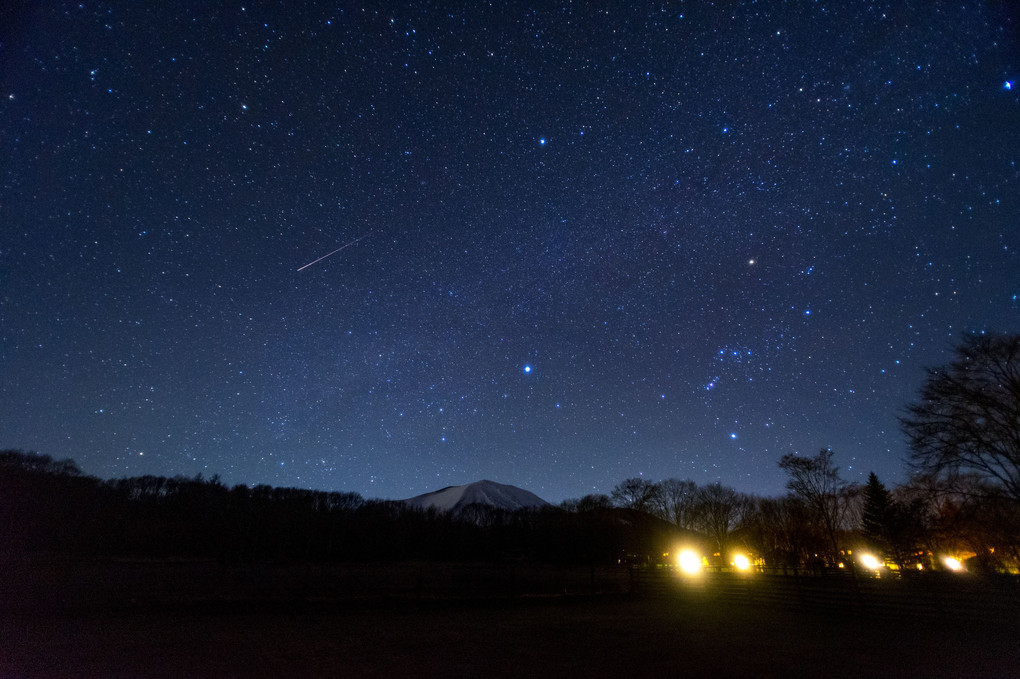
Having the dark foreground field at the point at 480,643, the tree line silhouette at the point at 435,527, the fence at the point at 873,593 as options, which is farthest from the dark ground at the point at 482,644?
the tree line silhouette at the point at 435,527

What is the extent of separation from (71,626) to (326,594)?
7.73 m

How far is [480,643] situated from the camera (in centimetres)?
1105

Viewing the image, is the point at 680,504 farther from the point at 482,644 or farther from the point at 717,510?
the point at 482,644

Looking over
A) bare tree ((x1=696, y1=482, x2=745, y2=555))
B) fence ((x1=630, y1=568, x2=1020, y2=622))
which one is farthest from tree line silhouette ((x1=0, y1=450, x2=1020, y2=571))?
fence ((x1=630, y1=568, x2=1020, y2=622))

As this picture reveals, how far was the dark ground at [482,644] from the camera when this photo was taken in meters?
8.35

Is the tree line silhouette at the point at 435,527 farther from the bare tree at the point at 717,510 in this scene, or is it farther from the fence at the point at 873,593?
the fence at the point at 873,593

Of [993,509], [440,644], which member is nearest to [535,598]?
[440,644]

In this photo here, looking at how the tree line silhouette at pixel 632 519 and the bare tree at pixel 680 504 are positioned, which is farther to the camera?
the bare tree at pixel 680 504

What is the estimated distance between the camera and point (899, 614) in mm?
13672

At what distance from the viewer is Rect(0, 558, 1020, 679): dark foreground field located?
8375 millimetres

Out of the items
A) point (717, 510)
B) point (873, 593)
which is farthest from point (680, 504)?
point (873, 593)

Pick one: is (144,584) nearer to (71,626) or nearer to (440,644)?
(71,626)

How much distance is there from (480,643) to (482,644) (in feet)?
0.49

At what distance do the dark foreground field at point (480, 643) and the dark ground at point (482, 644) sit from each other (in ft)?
0.13
